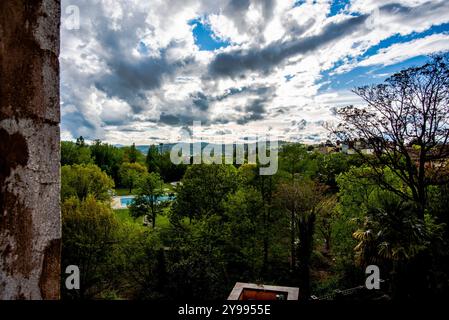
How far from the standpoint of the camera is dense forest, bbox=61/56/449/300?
13805mm

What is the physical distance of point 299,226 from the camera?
26.3 meters

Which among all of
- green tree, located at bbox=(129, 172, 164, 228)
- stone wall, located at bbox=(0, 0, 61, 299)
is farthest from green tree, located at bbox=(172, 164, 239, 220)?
stone wall, located at bbox=(0, 0, 61, 299)

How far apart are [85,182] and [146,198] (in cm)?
692

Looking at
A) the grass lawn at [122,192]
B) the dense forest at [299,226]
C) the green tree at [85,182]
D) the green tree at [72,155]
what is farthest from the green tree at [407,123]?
the grass lawn at [122,192]

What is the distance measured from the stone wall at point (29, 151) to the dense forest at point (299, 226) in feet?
45.1

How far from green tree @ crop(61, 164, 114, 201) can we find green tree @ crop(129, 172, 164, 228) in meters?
3.45

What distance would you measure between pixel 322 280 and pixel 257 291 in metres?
15.5

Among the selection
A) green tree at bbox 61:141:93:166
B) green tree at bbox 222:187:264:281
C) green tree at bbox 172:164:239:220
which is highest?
green tree at bbox 61:141:93:166

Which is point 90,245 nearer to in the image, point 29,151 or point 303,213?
point 303,213

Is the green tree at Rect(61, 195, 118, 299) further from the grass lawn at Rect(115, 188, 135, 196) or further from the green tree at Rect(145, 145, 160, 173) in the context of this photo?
the green tree at Rect(145, 145, 160, 173)

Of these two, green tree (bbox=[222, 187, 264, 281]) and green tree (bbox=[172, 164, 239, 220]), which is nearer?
green tree (bbox=[222, 187, 264, 281])

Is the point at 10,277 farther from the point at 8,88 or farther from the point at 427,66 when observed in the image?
the point at 427,66

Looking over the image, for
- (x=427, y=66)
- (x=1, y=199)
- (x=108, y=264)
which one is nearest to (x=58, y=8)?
(x=1, y=199)

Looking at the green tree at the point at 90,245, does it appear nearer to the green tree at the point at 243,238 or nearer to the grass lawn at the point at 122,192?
the green tree at the point at 243,238
